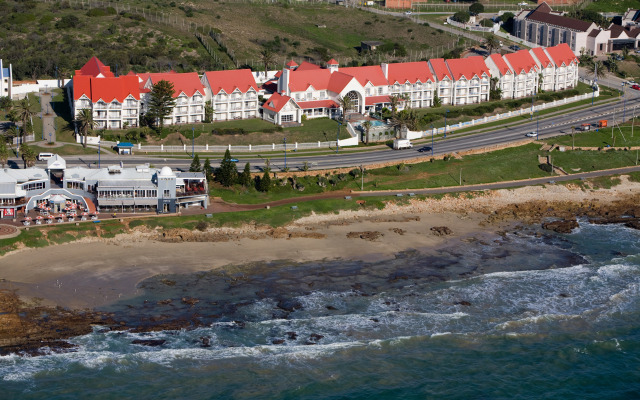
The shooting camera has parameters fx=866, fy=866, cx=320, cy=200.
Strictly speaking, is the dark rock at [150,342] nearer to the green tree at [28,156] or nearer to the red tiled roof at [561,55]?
the green tree at [28,156]

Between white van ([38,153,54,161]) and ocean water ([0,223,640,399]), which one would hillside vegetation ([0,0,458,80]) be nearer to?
white van ([38,153,54,161])

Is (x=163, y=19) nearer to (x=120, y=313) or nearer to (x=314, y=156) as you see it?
(x=314, y=156)

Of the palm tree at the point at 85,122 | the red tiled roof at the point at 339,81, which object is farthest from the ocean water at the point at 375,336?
the red tiled roof at the point at 339,81

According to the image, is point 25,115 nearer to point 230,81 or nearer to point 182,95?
point 182,95

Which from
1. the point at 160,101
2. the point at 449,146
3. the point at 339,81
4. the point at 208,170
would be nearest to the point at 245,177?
the point at 208,170

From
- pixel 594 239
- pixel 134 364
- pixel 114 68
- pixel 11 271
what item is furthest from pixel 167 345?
pixel 114 68

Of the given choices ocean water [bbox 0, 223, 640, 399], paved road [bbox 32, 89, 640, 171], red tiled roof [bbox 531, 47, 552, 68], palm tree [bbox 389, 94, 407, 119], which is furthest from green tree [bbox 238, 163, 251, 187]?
red tiled roof [bbox 531, 47, 552, 68]

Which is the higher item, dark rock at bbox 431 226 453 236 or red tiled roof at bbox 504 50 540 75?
red tiled roof at bbox 504 50 540 75
